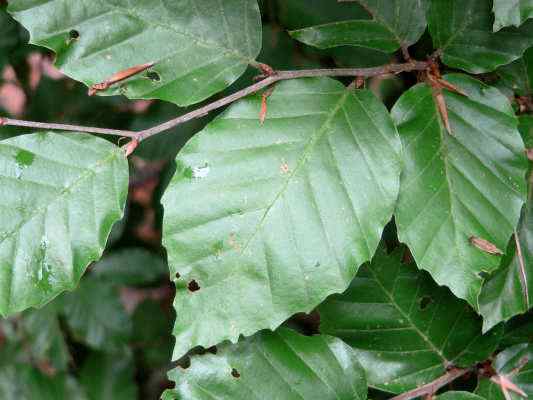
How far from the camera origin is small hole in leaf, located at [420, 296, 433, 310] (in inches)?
43.4

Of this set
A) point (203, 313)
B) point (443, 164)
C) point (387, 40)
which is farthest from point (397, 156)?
point (203, 313)

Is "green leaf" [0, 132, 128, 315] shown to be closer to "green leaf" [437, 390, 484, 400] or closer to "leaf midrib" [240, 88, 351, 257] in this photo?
"leaf midrib" [240, 88, 351, 257]

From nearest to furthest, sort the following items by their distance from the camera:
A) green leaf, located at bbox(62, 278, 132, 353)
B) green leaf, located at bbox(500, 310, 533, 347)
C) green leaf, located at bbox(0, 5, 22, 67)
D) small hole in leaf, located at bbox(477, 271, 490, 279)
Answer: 1. small hole in leaf, located at bbox(477, 271, 490, 279)
2. green leaf, located at bbox(500, 310, 533, 347)
3. green leaf, located at bbox(0, 5, 22, 67)
4. green leaf, located at bbox(62, 278, 132, 353)

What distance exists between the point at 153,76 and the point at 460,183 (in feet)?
1.70

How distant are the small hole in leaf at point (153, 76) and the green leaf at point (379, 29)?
0.75ft

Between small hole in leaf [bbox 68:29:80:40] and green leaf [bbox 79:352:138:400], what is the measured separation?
1.21m

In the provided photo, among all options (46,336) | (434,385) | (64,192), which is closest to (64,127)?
(64,192)

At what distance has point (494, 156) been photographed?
3.23 feet

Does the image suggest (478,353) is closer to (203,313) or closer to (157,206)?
(203,313)

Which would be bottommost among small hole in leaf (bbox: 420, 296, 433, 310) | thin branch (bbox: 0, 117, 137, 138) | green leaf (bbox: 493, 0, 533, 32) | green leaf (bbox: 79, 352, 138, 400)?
green leaf (bbox: 79, 352, 138, 400)

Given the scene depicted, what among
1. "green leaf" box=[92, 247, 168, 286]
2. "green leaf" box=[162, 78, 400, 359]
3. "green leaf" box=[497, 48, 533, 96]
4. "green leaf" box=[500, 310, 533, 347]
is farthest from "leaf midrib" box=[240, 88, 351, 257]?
"green leaf" box=[92, 247, 168, 286]

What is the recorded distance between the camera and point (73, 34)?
958 millimetres

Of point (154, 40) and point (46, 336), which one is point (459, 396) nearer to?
point (154, 40)

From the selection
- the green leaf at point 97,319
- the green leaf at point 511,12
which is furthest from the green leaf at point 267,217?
the green leaf at point 97,319
